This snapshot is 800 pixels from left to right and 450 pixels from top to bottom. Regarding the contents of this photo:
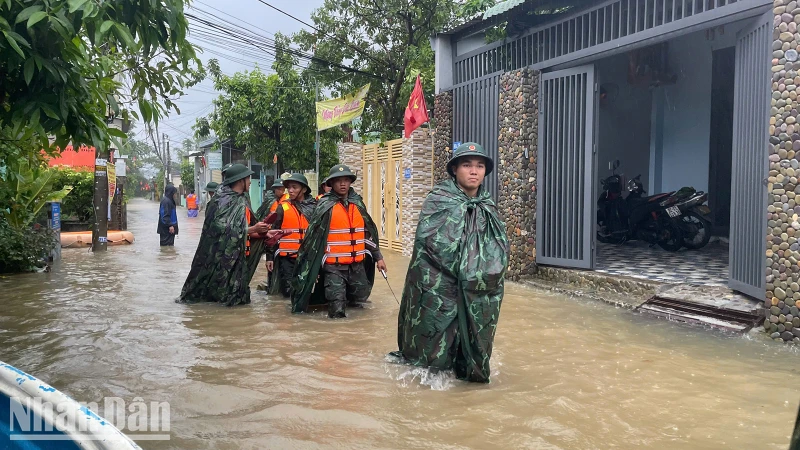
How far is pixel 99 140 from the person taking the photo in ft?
13.7

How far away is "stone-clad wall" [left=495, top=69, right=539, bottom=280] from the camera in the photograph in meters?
9.32

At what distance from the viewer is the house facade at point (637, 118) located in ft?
19.4

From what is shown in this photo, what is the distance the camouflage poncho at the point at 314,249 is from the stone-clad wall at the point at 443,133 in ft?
14.4

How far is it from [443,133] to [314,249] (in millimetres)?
5238

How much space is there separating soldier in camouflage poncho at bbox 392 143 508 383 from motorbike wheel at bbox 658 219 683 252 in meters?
6.51

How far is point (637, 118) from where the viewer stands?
42.3 ft

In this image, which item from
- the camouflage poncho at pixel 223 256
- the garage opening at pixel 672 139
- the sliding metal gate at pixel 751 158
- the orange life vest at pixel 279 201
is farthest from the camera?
the garage opening at pixel 672 139

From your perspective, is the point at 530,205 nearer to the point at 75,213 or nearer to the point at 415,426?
the point at 415,426

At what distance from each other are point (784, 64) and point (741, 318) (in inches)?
92.9

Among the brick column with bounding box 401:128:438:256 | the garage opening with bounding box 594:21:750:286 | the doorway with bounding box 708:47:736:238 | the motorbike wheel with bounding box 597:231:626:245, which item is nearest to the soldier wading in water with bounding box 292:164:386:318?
the garage opening with bounding box 594:21:750:286

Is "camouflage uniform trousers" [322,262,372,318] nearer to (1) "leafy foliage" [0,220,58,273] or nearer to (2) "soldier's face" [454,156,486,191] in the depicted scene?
(2) "soldier's face" [454,156,486,191]

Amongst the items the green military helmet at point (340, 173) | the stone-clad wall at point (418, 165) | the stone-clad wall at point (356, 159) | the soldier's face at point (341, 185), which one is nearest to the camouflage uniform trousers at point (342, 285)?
the soldier's face at point (341, 185)

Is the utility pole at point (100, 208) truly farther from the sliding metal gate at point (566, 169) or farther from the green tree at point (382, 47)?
the sliding metal gate at point (566, 169)

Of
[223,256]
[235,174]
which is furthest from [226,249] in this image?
[235,174]
